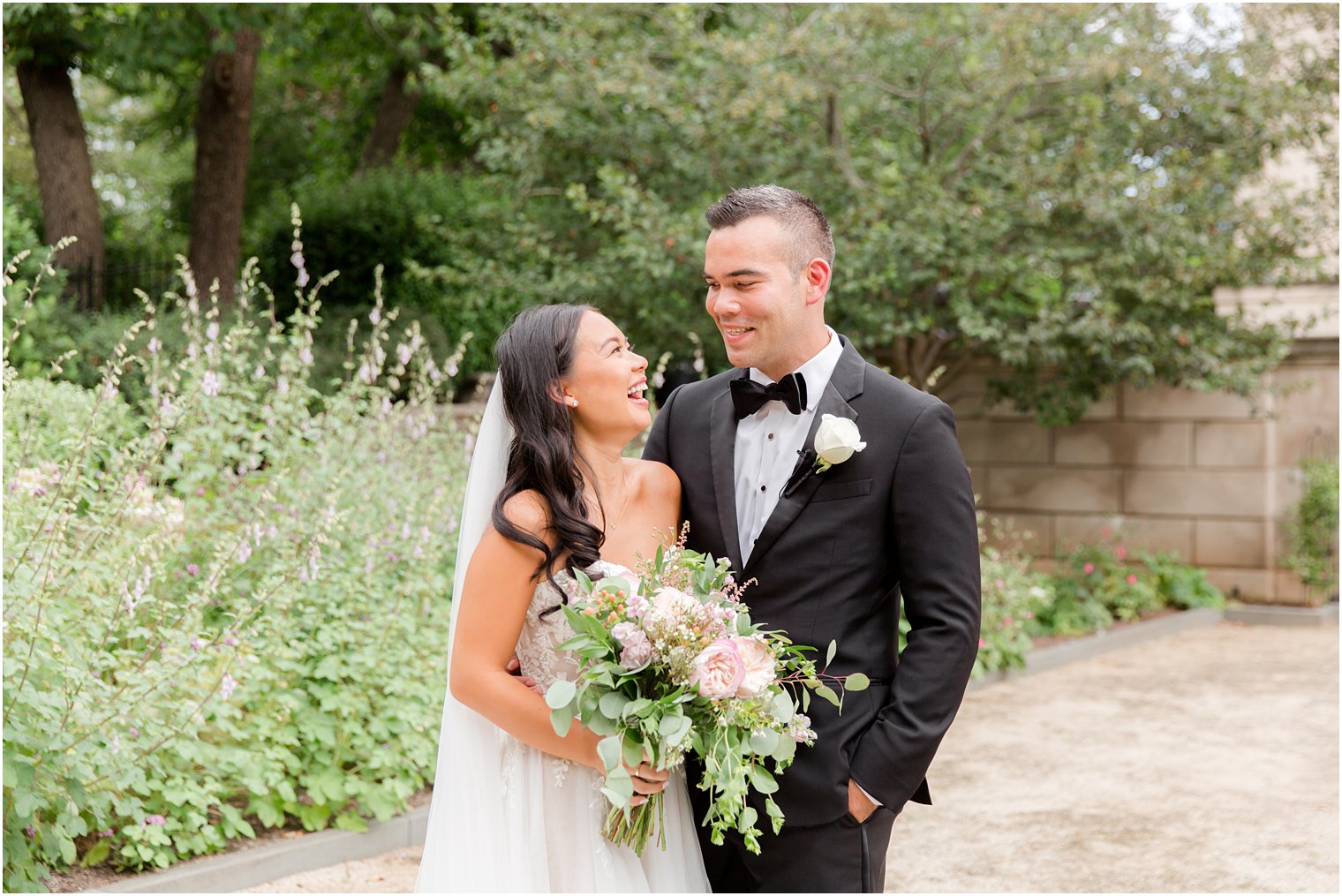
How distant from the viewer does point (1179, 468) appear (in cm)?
1407

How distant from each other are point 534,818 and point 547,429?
920 mm

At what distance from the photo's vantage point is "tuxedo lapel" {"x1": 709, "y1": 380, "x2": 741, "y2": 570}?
2.94 metres

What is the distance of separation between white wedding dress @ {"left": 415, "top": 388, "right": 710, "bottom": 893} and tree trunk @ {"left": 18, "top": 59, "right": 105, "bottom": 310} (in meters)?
11.9

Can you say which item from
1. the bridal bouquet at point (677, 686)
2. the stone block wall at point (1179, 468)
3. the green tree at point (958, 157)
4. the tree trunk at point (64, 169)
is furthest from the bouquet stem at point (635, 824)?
the tree trunk at point (64, 169)

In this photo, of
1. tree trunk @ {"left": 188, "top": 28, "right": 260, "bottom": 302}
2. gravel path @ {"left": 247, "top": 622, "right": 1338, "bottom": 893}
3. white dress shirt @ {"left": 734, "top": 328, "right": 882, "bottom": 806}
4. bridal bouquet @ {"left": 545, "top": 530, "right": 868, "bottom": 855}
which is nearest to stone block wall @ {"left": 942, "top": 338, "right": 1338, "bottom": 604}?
gravel path @ {"left": 247, "top": 622, "right": 1338, "bottom": 893}

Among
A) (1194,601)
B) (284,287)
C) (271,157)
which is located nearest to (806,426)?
(1194,601)

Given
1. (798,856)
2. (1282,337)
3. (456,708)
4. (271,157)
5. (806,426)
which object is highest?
(271,157)

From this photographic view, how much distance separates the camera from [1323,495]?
43.2 ft

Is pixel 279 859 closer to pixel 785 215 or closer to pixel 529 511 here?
pixel 529 511

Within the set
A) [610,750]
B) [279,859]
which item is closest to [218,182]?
[279,859]

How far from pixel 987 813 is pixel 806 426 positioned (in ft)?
13.1

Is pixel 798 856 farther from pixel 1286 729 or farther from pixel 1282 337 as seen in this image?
pixel 1282 337

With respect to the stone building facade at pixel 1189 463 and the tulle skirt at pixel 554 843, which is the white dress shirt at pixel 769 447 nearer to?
the tulle skirt at pixel 554 843

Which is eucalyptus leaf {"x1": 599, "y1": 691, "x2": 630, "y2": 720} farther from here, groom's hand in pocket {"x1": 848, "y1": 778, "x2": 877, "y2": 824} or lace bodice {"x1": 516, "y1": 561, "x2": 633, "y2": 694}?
groom's hand in pocket {"x1": 848, "y1": 778, "x2": 877, "y2": 824}
